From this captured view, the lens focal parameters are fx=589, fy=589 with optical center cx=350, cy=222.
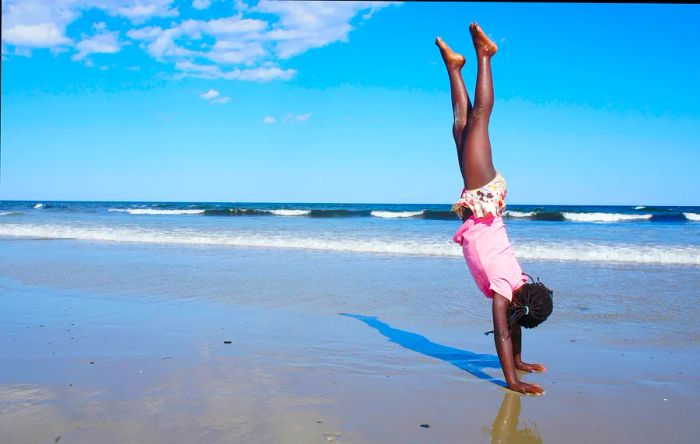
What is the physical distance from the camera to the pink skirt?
157 inches

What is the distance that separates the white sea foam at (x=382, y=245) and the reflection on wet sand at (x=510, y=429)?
913cm

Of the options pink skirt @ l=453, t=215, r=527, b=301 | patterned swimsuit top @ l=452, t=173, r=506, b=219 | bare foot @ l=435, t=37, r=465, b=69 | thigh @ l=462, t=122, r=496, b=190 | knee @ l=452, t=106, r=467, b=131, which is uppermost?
bare foot @ l=435, t=37, r=465, b=69

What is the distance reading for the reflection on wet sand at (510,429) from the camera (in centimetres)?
312

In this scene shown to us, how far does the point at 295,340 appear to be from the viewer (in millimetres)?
5168

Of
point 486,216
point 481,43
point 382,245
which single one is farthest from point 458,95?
point 382,245

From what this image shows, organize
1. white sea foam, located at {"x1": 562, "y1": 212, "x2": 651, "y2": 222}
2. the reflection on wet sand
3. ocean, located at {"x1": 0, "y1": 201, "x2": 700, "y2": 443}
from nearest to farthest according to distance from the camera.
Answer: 1. the reflection on wet sand
2. ocean, located at {"x1": 0, "y1": 201, "x2": 700, "y2": 443}
3. white sea foam, located at {"x1": 562, "y1": 212, "x2": 651, "y2": 222}

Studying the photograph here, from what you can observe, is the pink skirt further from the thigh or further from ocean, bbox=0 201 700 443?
ocean, bbox=0 201 700 443

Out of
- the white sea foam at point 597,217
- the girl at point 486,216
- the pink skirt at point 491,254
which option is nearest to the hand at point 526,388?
the girl at point 486,216

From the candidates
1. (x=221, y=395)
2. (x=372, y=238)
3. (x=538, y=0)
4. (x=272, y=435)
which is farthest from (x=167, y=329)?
(x=372, y=238)

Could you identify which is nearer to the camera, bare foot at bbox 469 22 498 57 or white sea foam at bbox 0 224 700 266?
bare foot at bbox 469 22 498 57

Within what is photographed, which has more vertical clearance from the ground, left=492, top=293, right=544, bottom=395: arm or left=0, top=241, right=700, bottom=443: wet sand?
left=492, top=293, right=544, bottom=395: arm

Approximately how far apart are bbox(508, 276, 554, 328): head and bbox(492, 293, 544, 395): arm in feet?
0.20

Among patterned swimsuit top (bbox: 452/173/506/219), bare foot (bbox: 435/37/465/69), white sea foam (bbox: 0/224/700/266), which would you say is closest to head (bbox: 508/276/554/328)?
patterned swimsuit top (bbox: 452/173/506/219)

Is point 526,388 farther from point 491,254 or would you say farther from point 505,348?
point 491,254
